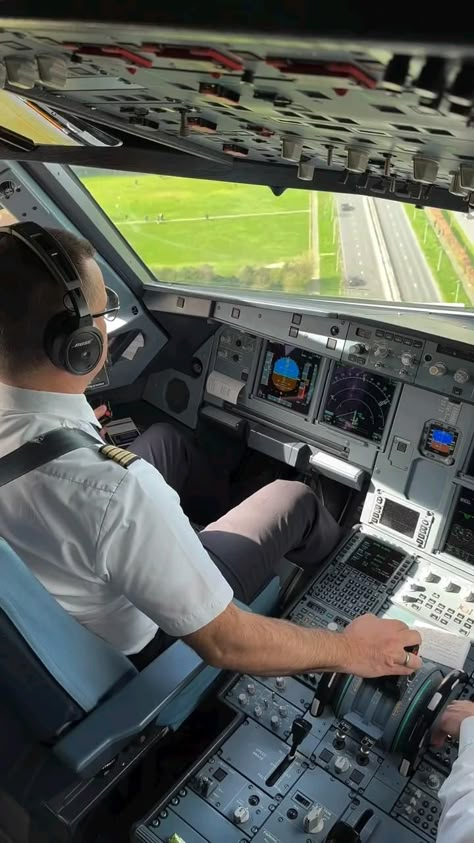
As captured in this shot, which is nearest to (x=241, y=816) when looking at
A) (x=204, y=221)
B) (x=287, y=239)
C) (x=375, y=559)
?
(x=375, y=559)

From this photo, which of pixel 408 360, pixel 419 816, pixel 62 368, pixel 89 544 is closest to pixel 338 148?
pixel 62 368

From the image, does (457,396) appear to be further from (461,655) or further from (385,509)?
(461,655)

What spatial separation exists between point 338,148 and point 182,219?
166 cm

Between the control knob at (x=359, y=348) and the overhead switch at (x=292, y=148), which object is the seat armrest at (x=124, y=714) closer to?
the overhead switch at (x=292, y=148)

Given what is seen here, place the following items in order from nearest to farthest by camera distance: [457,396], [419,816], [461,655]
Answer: [419,816] → [461,655] → [457,396]

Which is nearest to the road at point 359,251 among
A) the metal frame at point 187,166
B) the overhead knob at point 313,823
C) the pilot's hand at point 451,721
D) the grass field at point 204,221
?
the grass field at point 204,221

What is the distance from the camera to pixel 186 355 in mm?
3383

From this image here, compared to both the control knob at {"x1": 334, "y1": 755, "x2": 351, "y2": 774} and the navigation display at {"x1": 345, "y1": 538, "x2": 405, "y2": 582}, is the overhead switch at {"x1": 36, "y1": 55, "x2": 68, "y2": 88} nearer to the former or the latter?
the control knob at {"x1": 334, "y1": 755, "x2": 351, "y2": 774}

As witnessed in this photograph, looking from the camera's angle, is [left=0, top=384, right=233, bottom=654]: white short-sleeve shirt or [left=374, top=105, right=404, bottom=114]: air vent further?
[left=0, top=384, right=233, bottom=654]: white short-sleeve shirt

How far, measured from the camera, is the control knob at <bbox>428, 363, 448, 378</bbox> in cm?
254

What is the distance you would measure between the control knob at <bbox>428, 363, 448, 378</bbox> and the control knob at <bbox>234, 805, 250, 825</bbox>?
5.11 ft

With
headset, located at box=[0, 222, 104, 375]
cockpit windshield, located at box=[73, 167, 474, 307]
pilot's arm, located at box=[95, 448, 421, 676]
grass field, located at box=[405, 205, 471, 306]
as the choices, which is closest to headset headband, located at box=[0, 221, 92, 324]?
headset, located at box=[0, 222, 104, 375]

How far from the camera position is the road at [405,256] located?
7.77ft

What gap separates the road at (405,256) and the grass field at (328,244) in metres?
0.19
